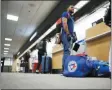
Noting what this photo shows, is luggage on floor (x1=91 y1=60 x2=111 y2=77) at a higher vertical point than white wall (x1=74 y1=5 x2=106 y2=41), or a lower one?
lower

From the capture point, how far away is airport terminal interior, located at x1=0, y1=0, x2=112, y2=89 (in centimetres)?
189

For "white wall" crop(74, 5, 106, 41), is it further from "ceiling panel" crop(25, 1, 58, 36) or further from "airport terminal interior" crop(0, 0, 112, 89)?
"ceiling panel" crop(25, 1, 58, 36)

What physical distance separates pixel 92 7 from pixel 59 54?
8.35 ft

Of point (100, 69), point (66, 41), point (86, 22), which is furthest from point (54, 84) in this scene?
point (86, 22)

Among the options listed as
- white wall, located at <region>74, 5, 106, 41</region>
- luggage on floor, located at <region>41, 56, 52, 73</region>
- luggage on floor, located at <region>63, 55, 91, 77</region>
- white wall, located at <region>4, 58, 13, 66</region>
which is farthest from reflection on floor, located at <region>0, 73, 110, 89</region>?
white wall, located at <region>4, 58, 13, 66</region>

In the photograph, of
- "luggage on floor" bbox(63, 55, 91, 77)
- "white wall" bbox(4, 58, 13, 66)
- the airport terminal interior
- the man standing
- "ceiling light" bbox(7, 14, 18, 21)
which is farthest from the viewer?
"white wall" bbox(4, 58, 13, 66)

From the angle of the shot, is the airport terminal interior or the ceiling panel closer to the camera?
the airport terminal interior

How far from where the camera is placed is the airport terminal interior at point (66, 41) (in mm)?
1893

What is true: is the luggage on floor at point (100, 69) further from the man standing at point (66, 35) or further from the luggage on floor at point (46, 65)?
the luggage on floor at point (46, 65)

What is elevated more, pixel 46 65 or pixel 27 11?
pixel 27 11

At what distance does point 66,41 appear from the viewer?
12.1 feet

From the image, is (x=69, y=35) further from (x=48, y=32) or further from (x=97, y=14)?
(x=48, y=32)

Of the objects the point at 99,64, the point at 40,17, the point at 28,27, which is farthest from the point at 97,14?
the point at 28,27

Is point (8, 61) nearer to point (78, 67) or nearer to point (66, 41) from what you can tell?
point (66, 41)
